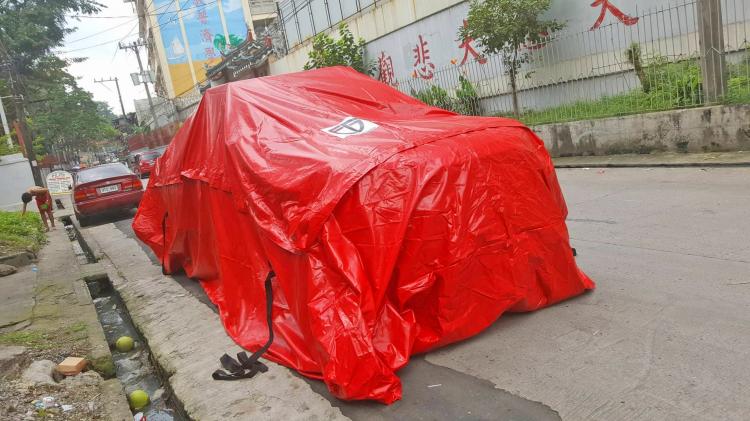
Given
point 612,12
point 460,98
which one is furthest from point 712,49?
point 460,98

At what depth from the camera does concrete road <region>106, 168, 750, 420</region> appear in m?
2.40

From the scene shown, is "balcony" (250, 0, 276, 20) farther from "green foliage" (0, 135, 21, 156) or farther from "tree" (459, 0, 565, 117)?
"tree" (459, 0, 565, 117)

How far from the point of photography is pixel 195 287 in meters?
5.47

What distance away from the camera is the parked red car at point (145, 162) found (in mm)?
24234

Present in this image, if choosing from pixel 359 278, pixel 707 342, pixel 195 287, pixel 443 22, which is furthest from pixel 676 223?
pixel 443 22

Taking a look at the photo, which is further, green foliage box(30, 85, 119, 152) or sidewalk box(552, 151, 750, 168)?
green foliage box(30, 85, 119, 152)

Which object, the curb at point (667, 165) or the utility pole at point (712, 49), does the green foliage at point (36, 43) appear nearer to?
the curb at point (667, 165)

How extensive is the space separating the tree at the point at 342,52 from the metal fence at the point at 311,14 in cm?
87

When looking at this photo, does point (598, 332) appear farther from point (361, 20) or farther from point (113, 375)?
point (361, 20)

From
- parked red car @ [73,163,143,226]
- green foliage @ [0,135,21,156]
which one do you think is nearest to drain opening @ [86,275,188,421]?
parked red car @ [73,163,143,226]

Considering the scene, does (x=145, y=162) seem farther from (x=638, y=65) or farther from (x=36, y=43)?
(x=638, y=65)

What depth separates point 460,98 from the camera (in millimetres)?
13516

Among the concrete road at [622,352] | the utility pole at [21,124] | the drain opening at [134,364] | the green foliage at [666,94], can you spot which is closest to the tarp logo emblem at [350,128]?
the concrete road at [622,352]

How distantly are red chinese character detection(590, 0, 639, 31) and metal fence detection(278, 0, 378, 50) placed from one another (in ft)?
26.5
